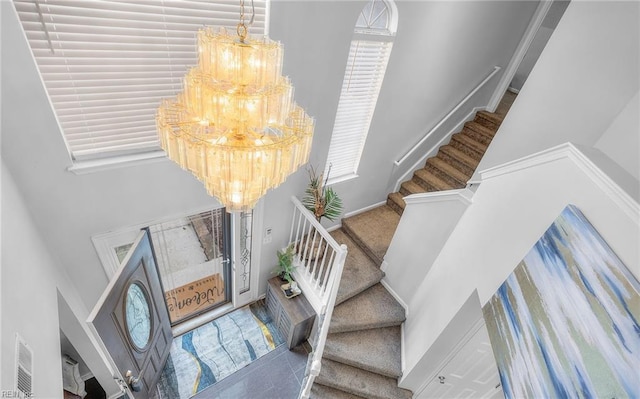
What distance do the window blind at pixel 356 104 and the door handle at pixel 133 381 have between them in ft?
9.88

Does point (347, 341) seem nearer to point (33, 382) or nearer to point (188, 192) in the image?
point (188, 192)

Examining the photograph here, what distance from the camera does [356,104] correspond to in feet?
12.3

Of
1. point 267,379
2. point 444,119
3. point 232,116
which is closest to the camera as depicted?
point 232,116

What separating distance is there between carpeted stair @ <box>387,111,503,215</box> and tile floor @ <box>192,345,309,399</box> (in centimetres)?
285

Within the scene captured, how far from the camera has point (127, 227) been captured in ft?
8.50

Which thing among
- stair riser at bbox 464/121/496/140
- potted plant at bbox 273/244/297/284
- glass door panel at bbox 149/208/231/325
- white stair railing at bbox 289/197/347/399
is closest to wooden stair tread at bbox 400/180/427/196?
stair riser at bbox 464/121/496/140

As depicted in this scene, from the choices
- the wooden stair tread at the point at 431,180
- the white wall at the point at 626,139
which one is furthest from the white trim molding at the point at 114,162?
the wooden stair tread at the point at 431,180

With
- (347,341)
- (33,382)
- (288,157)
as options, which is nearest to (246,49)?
(288,157)

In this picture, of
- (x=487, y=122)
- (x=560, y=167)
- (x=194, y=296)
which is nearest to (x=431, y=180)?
(x=487, y=122)

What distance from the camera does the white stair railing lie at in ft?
10.1

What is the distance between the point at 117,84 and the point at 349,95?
7.94 feet

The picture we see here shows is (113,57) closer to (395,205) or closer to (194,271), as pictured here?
(194,271)

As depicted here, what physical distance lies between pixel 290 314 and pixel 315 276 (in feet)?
1.93

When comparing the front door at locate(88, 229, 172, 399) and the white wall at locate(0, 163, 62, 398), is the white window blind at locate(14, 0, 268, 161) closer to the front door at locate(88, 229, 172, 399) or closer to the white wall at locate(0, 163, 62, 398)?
the white wall at locate(0, 163, 62, 398)
